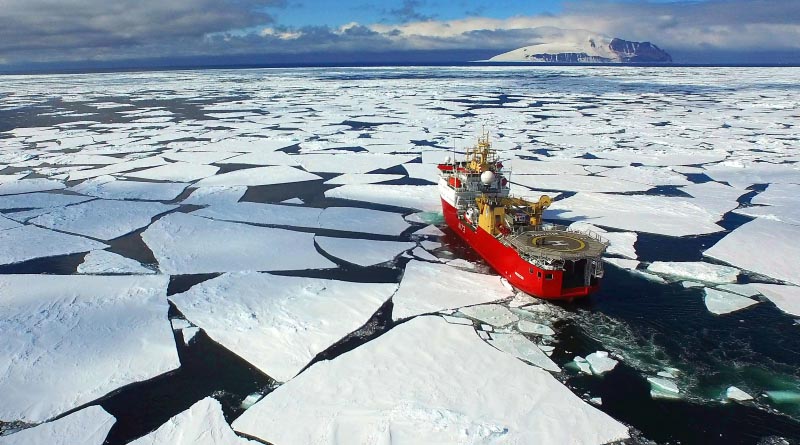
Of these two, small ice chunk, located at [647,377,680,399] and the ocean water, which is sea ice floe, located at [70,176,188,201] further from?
small ice chunk, located at [647,377,680,399]

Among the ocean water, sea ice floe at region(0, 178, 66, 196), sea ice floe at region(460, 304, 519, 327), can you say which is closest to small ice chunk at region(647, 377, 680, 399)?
the ocean water

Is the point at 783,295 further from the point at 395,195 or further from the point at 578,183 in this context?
the point at 395,195

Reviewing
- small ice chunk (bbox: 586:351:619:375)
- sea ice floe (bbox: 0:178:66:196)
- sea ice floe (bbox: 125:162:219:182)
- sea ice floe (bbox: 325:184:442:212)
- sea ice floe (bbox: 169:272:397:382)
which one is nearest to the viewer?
small ice chunk (bbox: 586:351:619:375)

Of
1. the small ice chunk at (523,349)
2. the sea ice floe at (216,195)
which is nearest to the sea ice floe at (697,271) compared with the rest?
the small ice chunk at (523,349)

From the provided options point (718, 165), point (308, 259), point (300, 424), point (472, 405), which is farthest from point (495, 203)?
point (718, 165)

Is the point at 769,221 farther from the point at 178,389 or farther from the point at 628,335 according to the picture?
the point at 178,389

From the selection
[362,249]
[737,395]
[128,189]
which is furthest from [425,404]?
[128,189]
